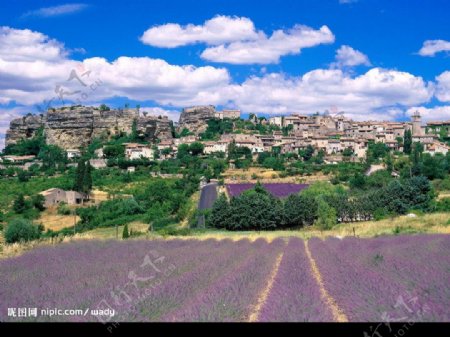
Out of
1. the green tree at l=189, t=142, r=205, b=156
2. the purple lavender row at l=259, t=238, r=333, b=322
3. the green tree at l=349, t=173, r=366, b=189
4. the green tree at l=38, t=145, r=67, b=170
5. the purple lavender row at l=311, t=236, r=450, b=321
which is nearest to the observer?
the purple lavender row at l=259, t=238, r=333, b=322

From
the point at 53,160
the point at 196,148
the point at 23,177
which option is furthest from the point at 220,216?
the point at 53,160

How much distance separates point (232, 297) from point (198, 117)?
86831mm

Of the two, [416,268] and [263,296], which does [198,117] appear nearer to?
[416,268]

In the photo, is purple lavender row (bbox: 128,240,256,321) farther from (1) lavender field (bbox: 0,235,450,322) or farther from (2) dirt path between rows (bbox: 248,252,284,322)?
(2) dirt path between rows (bbox: 248,252,284,322)

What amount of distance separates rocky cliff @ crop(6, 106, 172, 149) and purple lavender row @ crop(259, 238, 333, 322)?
261 ft

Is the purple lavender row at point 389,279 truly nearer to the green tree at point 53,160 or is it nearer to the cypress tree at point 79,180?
the cypress tree at point 79,180

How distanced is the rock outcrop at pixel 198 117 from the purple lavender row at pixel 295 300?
270ft

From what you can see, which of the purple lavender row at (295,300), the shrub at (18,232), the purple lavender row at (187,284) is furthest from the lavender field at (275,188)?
the purple lavender row at (295,300)

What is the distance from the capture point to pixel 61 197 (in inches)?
1692

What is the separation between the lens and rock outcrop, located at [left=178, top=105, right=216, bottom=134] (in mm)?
93375

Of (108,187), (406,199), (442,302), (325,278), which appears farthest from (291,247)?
(108,187)

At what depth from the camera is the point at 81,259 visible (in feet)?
43.8

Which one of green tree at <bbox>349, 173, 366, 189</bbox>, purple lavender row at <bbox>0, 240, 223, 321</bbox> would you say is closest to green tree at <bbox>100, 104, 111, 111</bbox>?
green tree at <bbox>349, 173, 366, 189</bbox>

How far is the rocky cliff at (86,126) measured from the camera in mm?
88812
